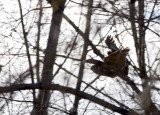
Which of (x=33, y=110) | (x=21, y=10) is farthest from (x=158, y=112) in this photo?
(x=21, y=10)

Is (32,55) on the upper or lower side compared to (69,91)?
upper

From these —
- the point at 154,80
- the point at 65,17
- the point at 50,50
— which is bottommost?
the point at 154,80

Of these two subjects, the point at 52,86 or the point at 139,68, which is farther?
the point at 139,68

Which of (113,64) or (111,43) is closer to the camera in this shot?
(113,64)

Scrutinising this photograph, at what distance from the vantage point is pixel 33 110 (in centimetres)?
502

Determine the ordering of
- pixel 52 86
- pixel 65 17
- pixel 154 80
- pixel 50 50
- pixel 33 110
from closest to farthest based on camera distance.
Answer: pixel 52 86, pixel 154 80, pixel 33 110, pixel 50 50, pixel 65 17

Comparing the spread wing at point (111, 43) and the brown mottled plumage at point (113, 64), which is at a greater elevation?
the spread wing at point (111, 43)

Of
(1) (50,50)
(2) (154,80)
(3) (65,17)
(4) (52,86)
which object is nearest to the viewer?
(4) (52,86)

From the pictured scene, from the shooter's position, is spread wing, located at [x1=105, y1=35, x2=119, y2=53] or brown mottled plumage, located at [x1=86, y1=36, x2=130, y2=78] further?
spread wing, located at [x1=105, y1=35, x2=119, y2=53]

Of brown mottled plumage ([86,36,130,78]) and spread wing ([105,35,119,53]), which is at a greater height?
spread wing ([105,35,119,53])

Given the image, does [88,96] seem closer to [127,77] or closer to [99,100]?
[99,100]

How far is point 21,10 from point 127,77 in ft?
6.51

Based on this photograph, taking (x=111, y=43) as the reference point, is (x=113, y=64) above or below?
below

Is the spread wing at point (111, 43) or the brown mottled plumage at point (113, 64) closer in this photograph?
the brown mottled plumage at point (113, 64)
